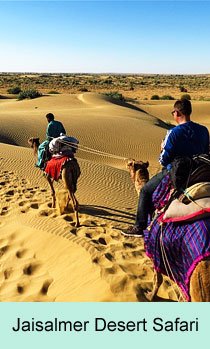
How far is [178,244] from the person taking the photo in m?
4.42

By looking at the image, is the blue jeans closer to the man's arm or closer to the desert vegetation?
the man's arm

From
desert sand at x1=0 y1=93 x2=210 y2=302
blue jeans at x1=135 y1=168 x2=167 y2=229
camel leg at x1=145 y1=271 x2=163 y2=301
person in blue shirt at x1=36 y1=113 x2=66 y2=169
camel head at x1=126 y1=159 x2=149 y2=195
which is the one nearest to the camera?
blue jeans at x1=135 y1=168 x2=167 y2=229

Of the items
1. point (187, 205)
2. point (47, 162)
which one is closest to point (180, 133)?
point (187, 205)

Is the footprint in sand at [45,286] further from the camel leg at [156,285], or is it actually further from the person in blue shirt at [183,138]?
the person in blue shirt at [183,138]

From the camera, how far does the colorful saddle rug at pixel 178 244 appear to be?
404 centimetres

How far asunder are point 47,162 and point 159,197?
15.9ft

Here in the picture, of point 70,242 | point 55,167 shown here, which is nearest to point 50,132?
point 55,167

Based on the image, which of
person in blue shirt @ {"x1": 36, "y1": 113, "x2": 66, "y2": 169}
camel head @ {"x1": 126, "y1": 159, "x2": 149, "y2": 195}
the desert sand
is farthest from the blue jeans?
person in blue shirt @ {"x1": 36, "y1": 113, "x2": 66, "y2": 169}

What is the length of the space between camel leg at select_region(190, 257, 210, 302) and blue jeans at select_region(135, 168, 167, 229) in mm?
1553

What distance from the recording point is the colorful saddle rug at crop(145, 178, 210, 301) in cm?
404

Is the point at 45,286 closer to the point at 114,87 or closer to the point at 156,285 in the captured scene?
the point at 156,285

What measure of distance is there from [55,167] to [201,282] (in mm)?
5607

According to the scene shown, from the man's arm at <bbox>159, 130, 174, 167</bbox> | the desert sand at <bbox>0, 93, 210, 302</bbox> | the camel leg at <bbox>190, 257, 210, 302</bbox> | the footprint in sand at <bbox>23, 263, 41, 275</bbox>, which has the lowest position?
the footprint in sand at <bbox>23, 263, 41, 275</bbox>

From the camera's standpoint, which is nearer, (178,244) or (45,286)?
(178,244)
